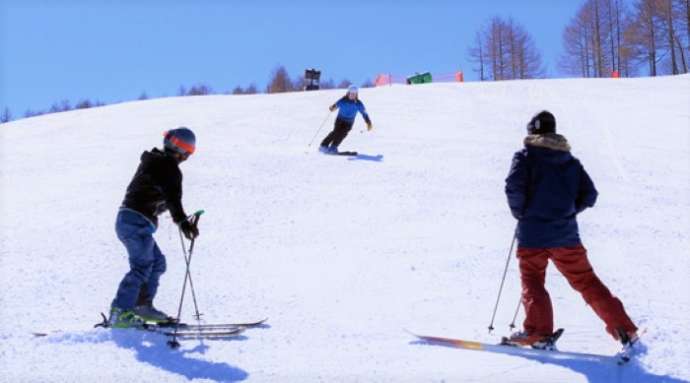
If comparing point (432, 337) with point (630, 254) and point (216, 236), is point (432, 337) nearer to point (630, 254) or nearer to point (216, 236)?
point (630, 254)

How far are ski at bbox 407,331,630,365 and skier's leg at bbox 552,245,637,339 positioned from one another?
19 centimetres

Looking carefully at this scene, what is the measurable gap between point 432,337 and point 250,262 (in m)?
2.82

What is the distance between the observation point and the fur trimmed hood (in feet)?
13.9

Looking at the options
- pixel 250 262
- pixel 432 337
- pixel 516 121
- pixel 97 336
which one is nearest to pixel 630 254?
pixel 432 337

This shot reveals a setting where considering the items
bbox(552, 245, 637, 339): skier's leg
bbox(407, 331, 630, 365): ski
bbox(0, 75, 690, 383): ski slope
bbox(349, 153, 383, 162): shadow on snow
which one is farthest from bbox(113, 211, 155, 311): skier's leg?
bbox(349, 153, 383, 162): shadow on snow

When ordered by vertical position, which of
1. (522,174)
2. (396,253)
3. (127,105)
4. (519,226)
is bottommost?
(396,253)

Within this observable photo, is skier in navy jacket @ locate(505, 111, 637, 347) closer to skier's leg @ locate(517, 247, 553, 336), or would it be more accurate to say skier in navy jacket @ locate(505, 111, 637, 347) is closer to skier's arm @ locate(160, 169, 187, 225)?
skier's leg @ locate(517, 247, 553, 336)

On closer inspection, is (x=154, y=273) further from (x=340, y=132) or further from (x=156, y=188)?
(x=340, y=132)

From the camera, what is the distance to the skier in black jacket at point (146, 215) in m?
4.75

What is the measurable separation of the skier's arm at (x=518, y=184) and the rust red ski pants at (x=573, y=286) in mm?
327

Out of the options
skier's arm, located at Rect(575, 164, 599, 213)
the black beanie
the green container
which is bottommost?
skier's arm, located at Rect(575, 164, 599, 213)

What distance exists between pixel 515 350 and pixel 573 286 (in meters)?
0.60

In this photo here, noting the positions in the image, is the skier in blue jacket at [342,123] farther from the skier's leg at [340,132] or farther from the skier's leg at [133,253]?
the skier's leg at [133,253]

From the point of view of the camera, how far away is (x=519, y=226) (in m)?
4.43
